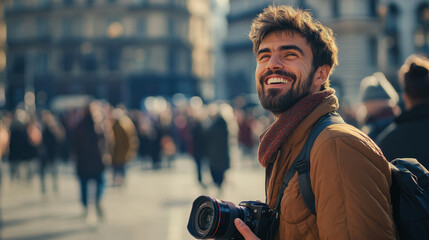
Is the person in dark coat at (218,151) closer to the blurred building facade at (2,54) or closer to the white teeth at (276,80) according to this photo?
the white teeth at (276,80)

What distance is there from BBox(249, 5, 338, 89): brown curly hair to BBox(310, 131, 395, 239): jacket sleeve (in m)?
0.57

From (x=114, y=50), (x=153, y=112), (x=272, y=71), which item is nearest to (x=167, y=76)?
(x=114, y=50)

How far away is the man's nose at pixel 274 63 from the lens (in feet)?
7.15

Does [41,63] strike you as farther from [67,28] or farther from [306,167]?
[306,167]

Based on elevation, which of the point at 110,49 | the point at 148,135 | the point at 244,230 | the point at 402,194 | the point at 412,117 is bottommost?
the point at 148,135

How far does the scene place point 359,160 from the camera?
1.69 meters

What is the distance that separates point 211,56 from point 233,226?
6205 cm

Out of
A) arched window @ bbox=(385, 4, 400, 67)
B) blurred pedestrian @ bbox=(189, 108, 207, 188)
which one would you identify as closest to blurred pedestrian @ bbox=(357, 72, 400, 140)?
blurred pedestrian @ bbox=(189, 108, 207, 188)

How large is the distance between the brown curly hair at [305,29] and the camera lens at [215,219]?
0.69m

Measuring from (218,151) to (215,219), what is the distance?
8.83 metres

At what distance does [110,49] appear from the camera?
171 feet

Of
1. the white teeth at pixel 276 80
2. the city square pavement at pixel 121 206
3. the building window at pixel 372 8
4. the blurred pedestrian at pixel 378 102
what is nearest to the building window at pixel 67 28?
the building window at pixel 372 8

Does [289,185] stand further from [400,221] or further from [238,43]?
[238,43]

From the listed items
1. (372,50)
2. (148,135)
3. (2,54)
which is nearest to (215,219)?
(148,135)
